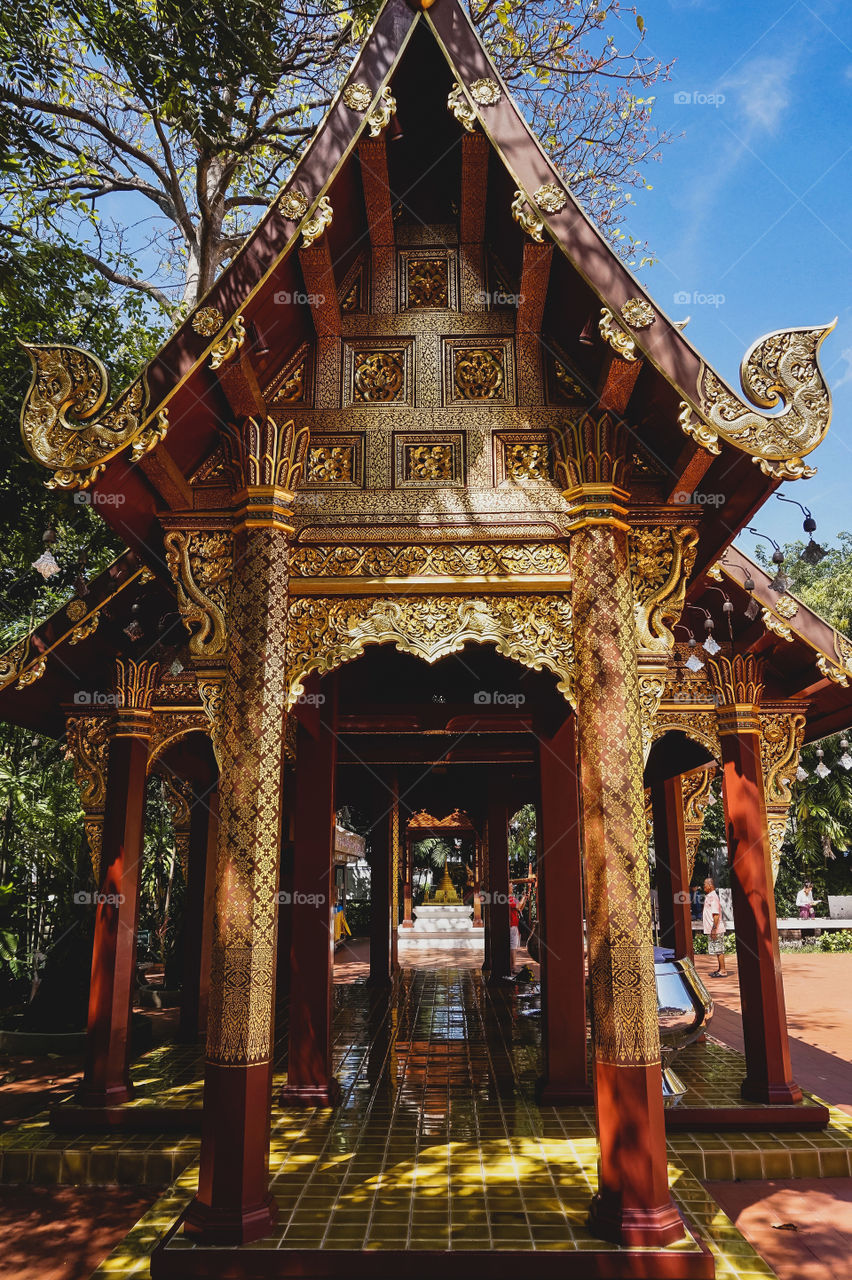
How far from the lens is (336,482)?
4680 millimetres

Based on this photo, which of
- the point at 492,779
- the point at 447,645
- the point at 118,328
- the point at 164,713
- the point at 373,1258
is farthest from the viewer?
the point at 492,779

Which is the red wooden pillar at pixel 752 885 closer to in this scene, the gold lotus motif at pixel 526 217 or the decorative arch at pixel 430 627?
the decorative arch at pixel 430 627

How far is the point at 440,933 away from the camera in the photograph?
71.5 feet

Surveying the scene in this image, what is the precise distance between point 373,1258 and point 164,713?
15.3 ft

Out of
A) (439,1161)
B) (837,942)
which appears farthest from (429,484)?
(837,942)

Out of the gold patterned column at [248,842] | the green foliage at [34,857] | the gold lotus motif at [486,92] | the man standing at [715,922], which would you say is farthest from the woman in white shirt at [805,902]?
the gold lotus motif at [486,92]

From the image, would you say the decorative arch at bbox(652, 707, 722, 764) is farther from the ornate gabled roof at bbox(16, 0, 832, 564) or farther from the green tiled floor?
the green tiled floor

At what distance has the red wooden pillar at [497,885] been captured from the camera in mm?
12695

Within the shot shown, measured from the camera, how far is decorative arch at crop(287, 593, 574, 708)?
439 cm

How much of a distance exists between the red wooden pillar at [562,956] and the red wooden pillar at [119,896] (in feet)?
11.0

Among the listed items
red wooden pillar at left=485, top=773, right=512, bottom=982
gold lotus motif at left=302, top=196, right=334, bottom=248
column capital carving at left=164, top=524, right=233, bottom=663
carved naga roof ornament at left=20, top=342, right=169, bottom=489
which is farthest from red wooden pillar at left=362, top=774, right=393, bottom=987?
gold lotus motif at left=302, top=196, right=334, bottom=248

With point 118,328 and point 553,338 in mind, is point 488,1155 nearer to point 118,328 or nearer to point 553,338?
point 553,338

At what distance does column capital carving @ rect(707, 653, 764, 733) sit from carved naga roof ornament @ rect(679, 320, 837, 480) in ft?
11.0

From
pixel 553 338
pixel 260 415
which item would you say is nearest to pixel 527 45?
pixel 553 338
